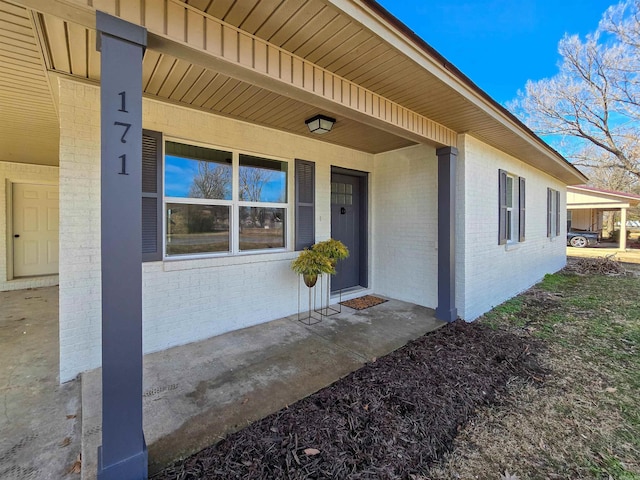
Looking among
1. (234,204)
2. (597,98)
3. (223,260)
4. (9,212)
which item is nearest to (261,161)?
(234,204)

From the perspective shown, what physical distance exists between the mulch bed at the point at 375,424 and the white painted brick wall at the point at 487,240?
4.78 feet

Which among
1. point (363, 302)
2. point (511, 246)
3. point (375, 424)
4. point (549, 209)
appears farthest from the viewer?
point (549, 209)

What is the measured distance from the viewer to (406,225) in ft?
16.5

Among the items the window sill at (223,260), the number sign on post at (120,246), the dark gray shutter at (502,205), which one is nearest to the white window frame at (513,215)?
the dark gray shutter at (502,205)

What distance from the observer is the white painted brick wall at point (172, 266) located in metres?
2.67

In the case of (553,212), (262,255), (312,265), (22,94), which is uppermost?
(22,94)

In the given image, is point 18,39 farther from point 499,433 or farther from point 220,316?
point 499,433

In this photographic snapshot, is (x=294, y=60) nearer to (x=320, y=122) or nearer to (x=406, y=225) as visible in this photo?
(x=320, y=122)

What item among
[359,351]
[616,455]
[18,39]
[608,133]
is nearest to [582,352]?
[616,455]

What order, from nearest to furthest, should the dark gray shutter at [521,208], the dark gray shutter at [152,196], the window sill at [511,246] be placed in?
the dark gray shutter at [152,196]
the window sill at [511,246]
the dark gray shutter at [521,208]

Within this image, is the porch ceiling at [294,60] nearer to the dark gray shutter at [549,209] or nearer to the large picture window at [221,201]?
the large picture window at [221,201]

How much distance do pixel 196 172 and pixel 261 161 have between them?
924mm

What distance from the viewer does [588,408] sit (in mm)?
2328

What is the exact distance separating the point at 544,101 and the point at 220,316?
17.1 m
